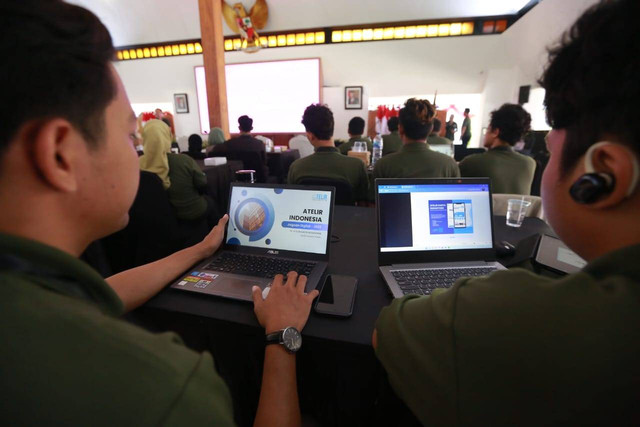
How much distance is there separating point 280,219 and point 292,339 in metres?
0.44

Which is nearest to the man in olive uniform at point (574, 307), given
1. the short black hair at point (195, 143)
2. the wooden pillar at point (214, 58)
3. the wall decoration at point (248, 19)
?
the short black hair at point (195, 143)

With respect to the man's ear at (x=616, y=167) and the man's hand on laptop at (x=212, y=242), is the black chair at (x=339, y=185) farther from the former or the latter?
the man's ear at (x=616, y=167)

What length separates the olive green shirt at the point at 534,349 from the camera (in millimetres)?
337

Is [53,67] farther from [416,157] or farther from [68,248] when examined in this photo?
[416,157]

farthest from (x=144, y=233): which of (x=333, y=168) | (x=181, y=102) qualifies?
(x=181, y=102)

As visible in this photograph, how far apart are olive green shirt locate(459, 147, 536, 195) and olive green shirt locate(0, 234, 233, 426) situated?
7.28ft

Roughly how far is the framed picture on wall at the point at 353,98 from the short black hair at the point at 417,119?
542 cm

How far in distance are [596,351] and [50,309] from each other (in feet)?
1.93

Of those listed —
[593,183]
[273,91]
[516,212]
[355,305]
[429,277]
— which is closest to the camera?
[593,183]

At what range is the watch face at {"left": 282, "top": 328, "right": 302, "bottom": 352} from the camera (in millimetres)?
625

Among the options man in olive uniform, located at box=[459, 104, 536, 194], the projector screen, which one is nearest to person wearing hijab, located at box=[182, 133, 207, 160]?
man in olive uniform, located at box=[459, 104, 536, 194]

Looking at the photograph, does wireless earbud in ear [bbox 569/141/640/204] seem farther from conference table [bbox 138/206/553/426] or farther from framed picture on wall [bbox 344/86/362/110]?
framed picture on wall [bbox 344/86/362/110]

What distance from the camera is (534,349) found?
1.18 ft

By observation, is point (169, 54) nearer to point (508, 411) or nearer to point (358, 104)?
point (358, 104)
